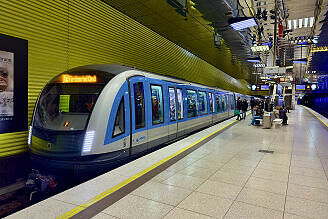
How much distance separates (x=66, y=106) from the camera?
4.61 m

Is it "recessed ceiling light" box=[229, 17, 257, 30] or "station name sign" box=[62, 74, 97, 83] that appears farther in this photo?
"recessed ceiling light" box=[229, 17, 257, 30]

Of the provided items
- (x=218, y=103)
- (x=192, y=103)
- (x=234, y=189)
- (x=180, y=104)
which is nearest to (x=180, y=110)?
(x=180, y=104)

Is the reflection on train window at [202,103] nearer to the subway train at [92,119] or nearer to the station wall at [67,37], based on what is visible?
the station wall at [67,37]

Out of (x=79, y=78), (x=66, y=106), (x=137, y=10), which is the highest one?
(x=137, y=10)

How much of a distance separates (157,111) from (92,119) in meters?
2.57

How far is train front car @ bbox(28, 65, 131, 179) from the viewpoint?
415cm

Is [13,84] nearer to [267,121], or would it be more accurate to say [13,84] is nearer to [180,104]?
[180,104]

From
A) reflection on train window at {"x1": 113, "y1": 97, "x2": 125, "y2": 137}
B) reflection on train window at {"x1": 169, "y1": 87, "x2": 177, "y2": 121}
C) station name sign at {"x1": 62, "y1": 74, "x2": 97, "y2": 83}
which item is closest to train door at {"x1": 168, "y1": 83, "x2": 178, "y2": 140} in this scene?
reflection on train window at {"x1": 169, "y1": 87, "x2": 177, "y2": 121}

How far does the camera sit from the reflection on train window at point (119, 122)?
4.63 m

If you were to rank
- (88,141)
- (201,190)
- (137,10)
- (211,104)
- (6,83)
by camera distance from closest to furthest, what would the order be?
(201,190) < (88,141) < (6,83) < (137,10) < (211,104)

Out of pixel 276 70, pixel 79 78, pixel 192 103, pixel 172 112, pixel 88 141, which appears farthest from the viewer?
pixel 276 70

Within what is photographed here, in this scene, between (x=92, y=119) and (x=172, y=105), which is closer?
(x=92, y=119)

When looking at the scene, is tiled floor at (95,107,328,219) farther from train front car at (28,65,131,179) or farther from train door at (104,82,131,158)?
train front car at (28,65,131,179)

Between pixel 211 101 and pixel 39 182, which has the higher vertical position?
pixel 211 101
